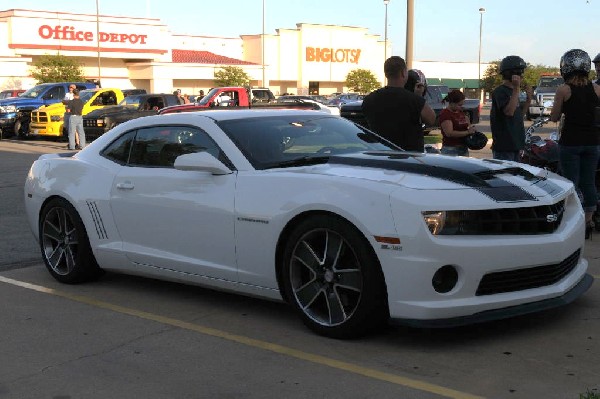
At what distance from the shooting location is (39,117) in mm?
25844

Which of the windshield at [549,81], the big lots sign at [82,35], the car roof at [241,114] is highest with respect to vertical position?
the big lots sign at [82,35]

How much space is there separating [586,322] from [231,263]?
2.32 m

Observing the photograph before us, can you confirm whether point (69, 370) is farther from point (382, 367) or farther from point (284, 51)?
point (284, 51)

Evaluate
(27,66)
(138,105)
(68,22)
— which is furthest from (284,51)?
(138,105)

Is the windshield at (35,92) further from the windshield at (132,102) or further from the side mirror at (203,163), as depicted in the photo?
the side mirror at (203,163)

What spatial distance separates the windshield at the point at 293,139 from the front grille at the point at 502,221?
1.21m

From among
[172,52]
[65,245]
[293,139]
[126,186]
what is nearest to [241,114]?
[293,139]

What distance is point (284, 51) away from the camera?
7644cm

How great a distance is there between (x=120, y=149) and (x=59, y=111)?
20677 millimetres

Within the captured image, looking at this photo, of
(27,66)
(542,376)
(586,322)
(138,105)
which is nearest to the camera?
(542,376)

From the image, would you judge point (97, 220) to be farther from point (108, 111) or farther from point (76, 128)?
point (108, 111)

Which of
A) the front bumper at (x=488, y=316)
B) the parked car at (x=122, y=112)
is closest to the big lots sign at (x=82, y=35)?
the parked car at (x=122, y=112)

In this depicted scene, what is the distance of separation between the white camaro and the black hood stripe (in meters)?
0.01

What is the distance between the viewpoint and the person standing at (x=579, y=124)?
729 cm
